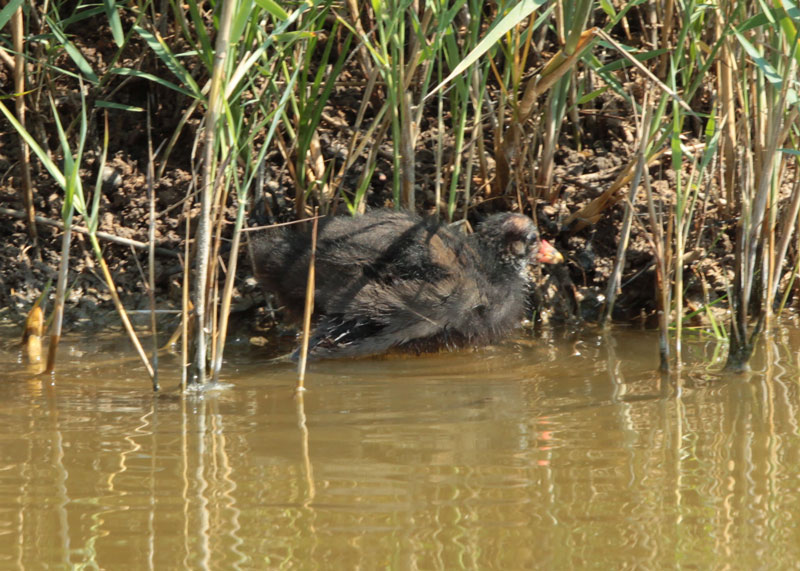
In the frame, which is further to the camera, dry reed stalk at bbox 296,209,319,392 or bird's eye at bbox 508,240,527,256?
bird's eye at bbox 508,240,527,256

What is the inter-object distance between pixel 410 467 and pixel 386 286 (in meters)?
1.52

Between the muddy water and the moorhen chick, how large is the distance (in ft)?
0.65

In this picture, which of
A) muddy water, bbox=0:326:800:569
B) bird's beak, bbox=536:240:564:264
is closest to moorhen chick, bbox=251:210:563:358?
muddy water, bbox=0:326:800:569

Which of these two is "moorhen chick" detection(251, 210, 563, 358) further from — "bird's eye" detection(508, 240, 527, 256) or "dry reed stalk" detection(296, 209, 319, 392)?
"dry reed stalk" detection(296, 209, 319, 392)

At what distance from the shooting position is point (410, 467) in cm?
302

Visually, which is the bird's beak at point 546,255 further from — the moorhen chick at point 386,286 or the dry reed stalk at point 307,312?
the dry reed stalk at point 307,312

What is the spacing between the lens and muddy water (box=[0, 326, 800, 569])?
8.09 ft

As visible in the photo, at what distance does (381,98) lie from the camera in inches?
214

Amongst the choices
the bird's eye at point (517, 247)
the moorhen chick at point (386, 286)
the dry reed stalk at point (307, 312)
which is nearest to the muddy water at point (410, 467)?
the dry reed stalk at point (307, 312)

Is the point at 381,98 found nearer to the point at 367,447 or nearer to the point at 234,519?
the point at 367,447

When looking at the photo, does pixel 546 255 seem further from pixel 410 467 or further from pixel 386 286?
pixel 410 467

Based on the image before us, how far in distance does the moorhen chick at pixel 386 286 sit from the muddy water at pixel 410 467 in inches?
7.8

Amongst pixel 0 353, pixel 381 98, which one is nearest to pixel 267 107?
pixel 381 98

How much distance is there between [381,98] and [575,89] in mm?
1015
